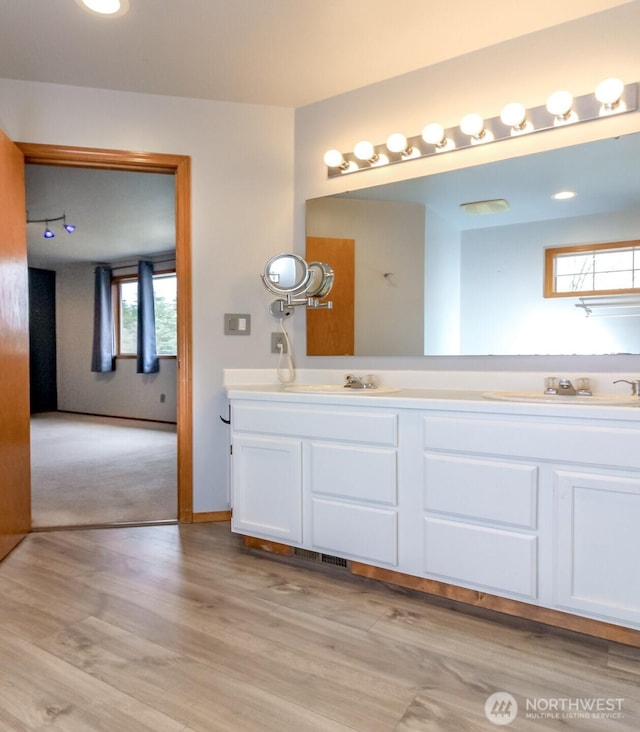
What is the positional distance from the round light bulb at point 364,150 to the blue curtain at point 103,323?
213 inches

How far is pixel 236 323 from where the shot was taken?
2607mm

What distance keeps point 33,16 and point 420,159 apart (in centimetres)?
163

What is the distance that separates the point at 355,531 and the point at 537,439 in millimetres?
764

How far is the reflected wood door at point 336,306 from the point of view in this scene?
2.46 metres

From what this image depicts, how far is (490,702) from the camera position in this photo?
125cm

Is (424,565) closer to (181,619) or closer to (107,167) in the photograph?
(181,619)

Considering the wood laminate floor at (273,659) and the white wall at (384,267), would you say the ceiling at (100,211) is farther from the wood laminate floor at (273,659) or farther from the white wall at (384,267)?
the wood laminate floor at (273,659)

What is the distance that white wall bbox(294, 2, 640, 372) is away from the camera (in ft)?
6.11

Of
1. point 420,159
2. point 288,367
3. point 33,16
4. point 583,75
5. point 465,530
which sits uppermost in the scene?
point 33,16

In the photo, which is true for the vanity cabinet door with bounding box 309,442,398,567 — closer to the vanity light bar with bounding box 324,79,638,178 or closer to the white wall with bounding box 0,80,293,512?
the white wall with bounding box 0,80,293,512

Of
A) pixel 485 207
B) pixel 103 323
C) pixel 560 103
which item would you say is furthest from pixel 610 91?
pixel 103 323

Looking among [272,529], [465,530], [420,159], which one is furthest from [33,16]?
[465,530]

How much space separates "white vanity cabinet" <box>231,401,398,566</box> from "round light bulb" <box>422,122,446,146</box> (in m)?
1.21

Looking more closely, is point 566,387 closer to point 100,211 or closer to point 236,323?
point 236,323
